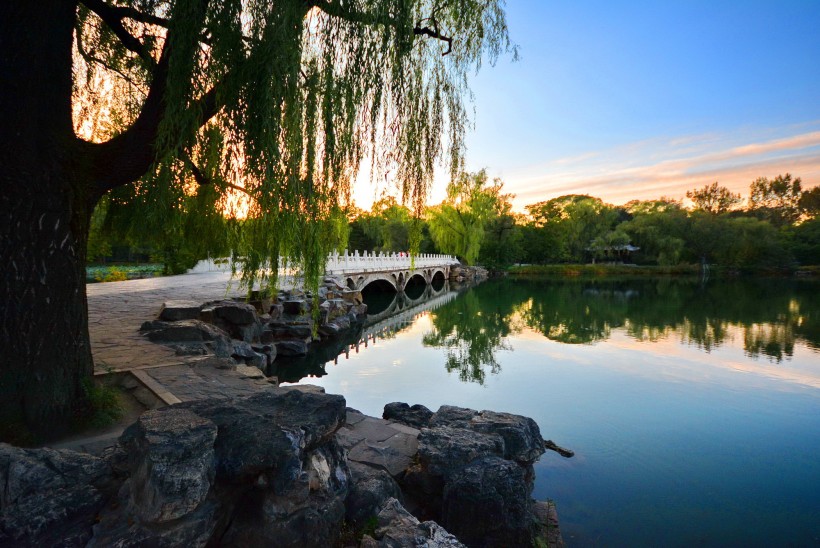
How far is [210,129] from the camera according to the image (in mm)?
3922

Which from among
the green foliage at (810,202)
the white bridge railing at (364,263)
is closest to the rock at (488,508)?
the white bridge railing at (364,263)

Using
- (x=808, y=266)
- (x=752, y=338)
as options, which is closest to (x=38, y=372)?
(x=752, y=338)

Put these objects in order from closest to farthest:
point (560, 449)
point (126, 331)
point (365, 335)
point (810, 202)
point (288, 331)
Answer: point (560, 449), point (126, 331), point (288, 331), point (365, 335), point (810, 202)

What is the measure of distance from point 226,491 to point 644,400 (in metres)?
7.76

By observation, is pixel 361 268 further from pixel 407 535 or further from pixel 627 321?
pixel 407 535

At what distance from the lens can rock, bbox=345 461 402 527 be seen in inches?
119

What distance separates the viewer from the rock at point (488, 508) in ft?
11.5

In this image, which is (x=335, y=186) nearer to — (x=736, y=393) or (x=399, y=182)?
(x=399, y=182)

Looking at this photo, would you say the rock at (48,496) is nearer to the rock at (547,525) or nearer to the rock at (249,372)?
the rock at (249,372)

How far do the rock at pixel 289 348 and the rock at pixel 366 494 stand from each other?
7260 millimetres

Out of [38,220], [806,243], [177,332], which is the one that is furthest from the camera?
[806,243]

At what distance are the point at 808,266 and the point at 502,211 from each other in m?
30.8

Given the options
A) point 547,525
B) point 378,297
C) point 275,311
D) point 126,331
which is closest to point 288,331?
point 275,311

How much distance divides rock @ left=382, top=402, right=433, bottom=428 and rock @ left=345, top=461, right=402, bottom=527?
7.81ft
